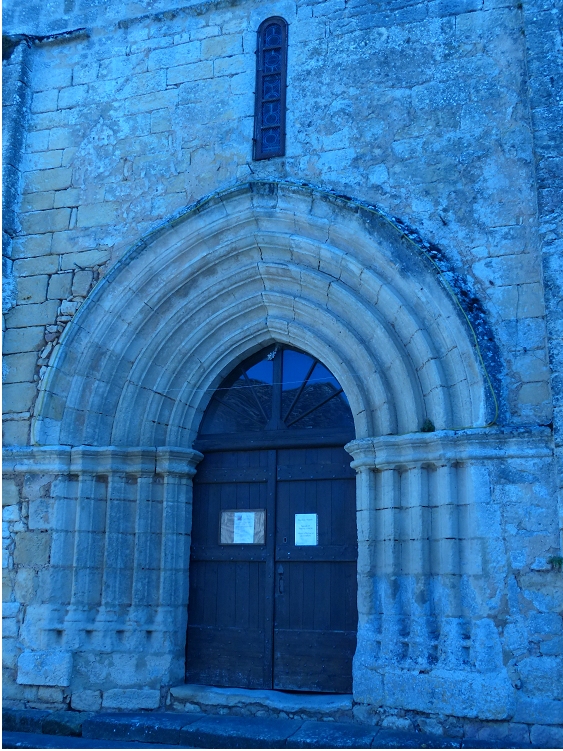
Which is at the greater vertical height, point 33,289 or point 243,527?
point 33,289

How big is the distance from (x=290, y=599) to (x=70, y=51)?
4.84 metres

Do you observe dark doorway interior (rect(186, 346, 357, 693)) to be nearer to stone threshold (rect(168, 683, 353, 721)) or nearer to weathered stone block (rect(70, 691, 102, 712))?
stone threshold (rect(168, 683, 353, 721))

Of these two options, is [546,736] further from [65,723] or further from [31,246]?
[31,246]

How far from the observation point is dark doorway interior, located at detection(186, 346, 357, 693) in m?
5.28

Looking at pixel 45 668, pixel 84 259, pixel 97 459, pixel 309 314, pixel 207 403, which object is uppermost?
pixel 84 259

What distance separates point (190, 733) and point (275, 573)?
1.19m

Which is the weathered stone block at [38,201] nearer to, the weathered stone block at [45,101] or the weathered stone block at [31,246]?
the weathered stone block at [31,246]

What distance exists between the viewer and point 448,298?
4.90 meters

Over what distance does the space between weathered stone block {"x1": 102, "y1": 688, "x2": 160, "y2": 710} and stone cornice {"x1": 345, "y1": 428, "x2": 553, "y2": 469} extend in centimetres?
210

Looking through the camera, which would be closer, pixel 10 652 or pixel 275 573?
pixel 10 652

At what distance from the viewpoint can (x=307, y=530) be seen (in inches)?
215

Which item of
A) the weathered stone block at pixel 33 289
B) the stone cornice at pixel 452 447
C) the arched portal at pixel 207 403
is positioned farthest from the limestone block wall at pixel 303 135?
the arched portal at pixel 207 403

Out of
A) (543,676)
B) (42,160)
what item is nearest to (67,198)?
(42,160)

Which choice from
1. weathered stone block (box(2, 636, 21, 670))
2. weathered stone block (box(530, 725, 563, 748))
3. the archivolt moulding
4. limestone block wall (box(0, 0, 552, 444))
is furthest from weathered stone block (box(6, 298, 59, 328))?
weathered stone block (box(530, 725, 563, 748))
